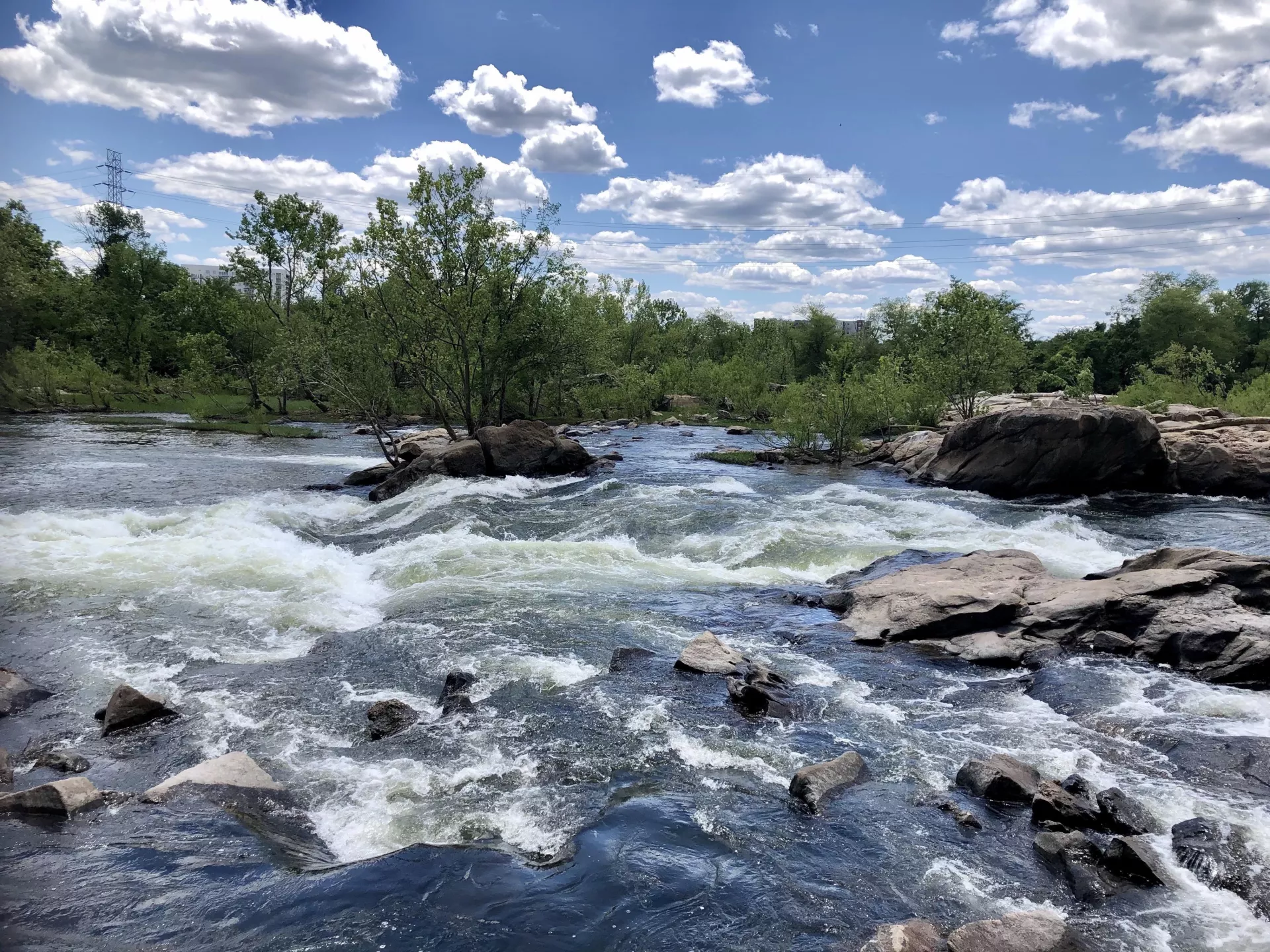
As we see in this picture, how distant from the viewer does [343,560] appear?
16.3m

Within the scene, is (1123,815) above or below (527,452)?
below

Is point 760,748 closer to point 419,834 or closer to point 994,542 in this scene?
point 419,834

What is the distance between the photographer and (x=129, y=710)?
8.35 meters

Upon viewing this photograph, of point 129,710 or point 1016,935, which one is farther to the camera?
point 129,710

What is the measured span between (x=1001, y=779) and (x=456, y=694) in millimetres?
5891

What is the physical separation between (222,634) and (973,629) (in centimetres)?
1124

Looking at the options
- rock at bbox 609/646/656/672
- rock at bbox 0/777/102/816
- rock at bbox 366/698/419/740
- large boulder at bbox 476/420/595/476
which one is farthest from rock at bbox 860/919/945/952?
large boulder at bbox 476/420/595/476

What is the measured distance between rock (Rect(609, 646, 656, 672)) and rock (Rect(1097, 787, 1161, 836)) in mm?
5583

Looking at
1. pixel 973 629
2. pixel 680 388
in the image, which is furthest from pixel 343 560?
pixel 680 388

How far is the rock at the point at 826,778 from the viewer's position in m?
7.07

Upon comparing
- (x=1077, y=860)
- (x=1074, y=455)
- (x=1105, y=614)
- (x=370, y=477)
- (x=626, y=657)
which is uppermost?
(x=1074, y=455)

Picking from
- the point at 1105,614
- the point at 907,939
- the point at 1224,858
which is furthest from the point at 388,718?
the point at 1105,614

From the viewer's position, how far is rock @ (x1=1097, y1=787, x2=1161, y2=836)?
6.46 metres

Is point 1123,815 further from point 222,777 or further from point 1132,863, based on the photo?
point 222,777
